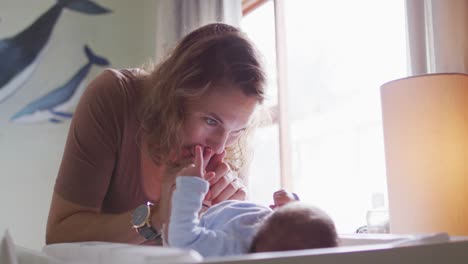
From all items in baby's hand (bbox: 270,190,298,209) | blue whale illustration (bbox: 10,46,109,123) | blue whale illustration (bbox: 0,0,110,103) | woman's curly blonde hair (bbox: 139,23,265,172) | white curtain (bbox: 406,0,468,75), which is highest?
blue whale illustration (bbox: 0,0,110,103)

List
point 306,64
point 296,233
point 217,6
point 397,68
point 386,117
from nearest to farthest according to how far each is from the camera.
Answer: point 296,233
point 386,117
point 397,68
point 306,64
point 217,6

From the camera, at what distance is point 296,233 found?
2.32 ft

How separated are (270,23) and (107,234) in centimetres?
173

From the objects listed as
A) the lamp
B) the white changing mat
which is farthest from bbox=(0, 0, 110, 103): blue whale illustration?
the white changing mat

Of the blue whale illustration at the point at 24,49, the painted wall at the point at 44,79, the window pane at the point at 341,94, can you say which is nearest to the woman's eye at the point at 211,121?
the window pane at the point at 341,94

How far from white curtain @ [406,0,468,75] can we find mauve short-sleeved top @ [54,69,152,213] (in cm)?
77

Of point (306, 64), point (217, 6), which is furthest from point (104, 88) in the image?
point (217, 6)

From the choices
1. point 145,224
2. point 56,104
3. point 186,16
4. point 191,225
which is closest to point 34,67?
point 56,104

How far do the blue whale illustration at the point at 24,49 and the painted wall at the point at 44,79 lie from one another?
3 cm

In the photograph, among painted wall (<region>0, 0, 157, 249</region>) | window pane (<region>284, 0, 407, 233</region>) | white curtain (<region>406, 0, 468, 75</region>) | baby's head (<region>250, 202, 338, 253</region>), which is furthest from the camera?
painted wall (<region>0, 0, 157, 249</region>)

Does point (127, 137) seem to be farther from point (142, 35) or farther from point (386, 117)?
point (142, 35)

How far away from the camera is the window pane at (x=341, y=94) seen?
1998mm

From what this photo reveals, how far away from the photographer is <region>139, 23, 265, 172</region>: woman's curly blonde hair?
4.01 ft

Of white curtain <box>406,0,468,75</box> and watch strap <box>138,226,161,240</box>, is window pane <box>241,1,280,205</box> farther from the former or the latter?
watch strap <box>138,226,161,240</box>
